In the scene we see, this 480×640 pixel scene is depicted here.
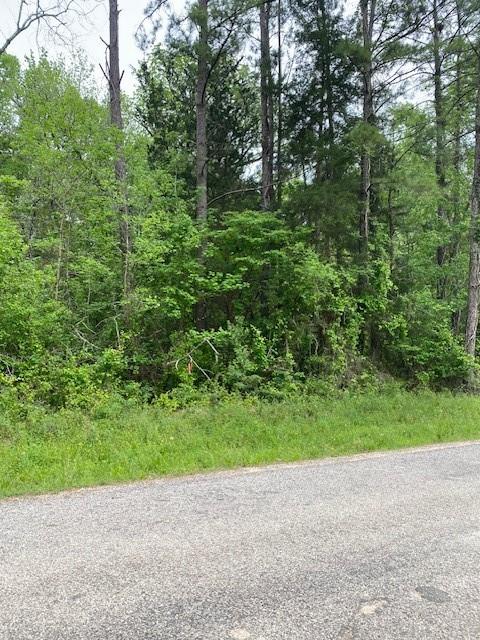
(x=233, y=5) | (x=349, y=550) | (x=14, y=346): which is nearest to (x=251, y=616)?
(x=349, y=550)

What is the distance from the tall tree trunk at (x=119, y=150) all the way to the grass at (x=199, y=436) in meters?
3.89

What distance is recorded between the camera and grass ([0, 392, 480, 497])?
5633 mm

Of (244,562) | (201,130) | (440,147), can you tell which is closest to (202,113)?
(201,130)

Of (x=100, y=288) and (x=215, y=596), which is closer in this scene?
(x=215, y=596)

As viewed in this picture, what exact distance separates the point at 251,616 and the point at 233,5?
14510mm

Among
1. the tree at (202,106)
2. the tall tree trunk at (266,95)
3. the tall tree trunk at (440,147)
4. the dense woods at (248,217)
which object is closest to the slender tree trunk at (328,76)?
the dense woods at (248,217)

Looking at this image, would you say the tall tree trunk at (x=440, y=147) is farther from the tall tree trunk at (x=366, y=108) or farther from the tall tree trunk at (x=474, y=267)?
the tall tree trunk at (x=366, y=108)

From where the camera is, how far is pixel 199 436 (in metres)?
7.30

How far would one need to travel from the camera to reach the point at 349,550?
3.49 meters

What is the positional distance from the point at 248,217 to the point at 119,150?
12.0 feet

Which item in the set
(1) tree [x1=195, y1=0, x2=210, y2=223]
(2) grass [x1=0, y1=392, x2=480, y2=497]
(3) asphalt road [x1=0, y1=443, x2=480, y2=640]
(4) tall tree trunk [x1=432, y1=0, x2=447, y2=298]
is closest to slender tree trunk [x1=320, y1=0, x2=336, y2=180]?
(4) tall tree trunk [x1=432, y1=0, x2=447, y2=298]

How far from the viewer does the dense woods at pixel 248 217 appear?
36.6 feet

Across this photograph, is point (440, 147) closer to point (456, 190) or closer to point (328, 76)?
point (456, 190)

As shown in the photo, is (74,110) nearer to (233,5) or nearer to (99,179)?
(99,179)
